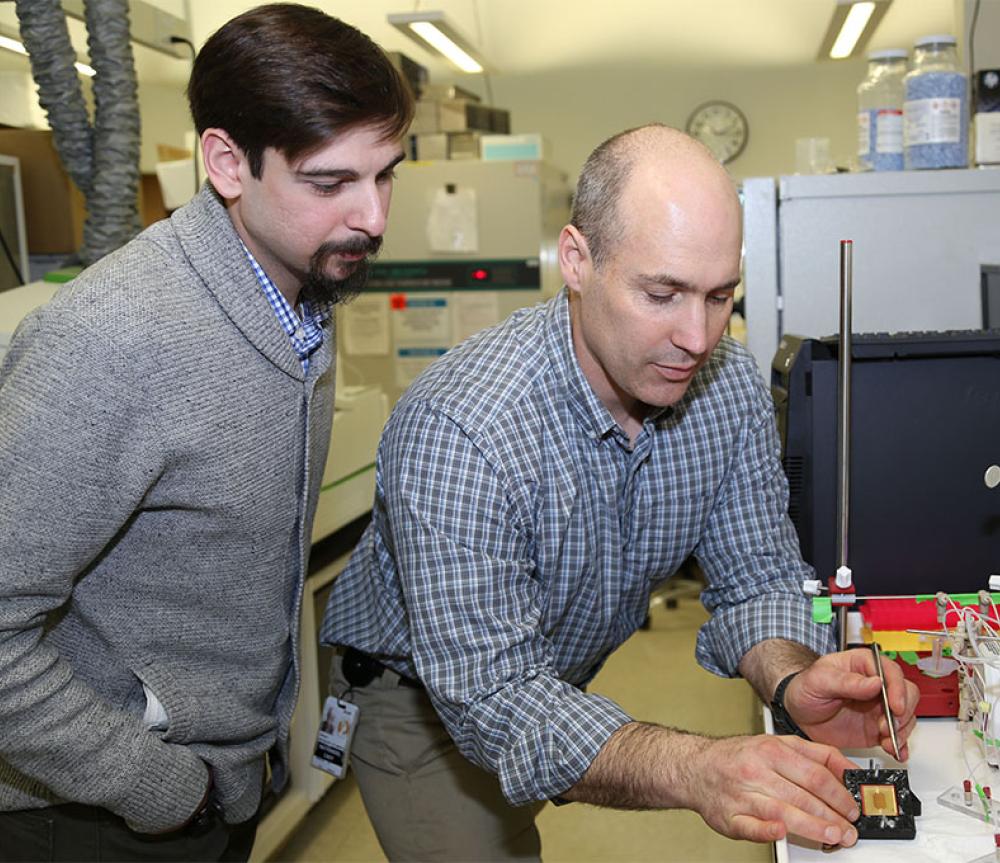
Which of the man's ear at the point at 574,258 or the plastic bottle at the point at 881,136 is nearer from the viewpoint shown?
the man's ear at the point at 574,258

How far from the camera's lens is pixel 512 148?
4.02 m

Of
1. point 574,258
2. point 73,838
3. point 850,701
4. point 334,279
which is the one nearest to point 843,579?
point 850,701

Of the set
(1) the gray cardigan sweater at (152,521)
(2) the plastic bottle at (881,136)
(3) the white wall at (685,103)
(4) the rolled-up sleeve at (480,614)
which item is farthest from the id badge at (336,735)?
(3) the white wall at (685,103)

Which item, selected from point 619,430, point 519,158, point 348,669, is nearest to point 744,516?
point 619,430

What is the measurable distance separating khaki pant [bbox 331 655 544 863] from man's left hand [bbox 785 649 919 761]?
1.56 feet

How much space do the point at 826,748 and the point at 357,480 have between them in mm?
1567

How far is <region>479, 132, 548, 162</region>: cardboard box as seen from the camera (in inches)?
156

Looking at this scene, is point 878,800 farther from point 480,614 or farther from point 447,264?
point 447,264

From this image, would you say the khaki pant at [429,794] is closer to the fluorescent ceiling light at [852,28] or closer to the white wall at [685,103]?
the fluorescent ceiling light at [852,28]

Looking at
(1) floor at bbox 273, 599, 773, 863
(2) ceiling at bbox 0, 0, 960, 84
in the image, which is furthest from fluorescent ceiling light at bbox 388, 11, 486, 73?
(1) floor at bbox 273, 599, 773, 863

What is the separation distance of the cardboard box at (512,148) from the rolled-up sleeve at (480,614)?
9.74ft

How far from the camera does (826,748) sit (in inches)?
36.4

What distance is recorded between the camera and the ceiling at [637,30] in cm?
557

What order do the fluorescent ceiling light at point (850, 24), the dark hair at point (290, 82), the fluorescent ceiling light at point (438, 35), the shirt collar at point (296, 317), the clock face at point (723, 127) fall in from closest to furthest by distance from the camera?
the dark hair at point (290, 82) < the shirt collar at point (296, 317) < the fluorescent ceiling light at point (850, 24) < the fluorescent ceiling light at point (438, 35) < the clock face at point (723, 127)
